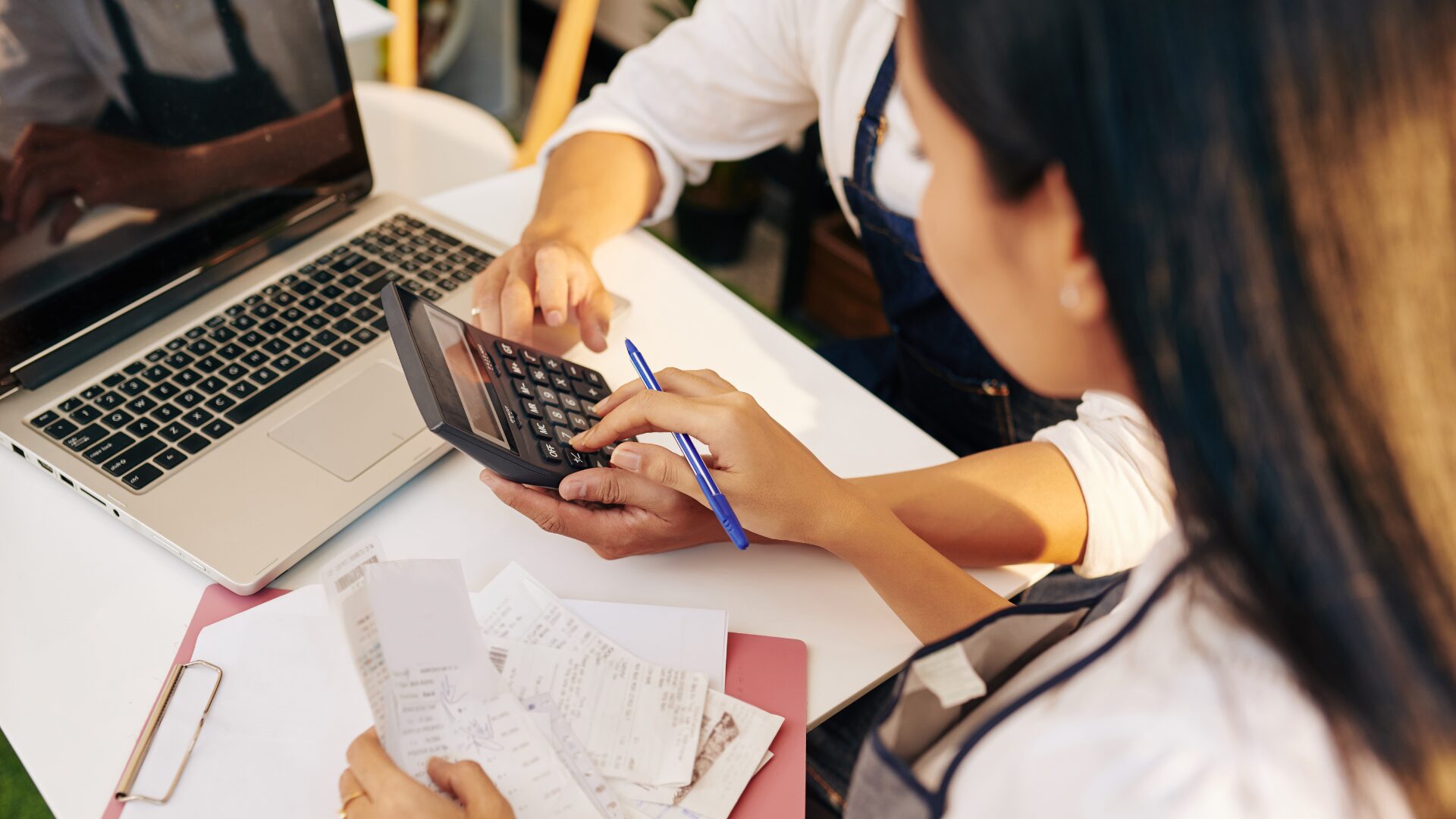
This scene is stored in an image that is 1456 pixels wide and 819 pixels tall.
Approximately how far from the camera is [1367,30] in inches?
12.1

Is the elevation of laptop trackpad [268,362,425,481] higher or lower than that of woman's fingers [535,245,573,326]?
lower

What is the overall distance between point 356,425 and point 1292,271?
1.98 feet

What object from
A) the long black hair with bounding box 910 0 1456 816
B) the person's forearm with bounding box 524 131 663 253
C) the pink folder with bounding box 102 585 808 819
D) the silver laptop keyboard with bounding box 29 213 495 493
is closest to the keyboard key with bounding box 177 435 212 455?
the silver laptop keyboard with bounding box 29 213 495 493

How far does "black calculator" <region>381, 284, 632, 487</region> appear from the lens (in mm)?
593

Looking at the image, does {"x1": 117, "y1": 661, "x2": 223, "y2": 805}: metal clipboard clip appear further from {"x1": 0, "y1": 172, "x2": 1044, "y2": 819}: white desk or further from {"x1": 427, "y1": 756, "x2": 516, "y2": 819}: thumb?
{"x1": 427, "y1": 756, "x2": 516, "y2": 819}: thumb

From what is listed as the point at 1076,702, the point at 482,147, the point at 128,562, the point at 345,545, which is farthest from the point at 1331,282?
the point at 482,147

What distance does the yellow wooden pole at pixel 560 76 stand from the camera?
1243mm

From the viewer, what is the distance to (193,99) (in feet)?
2.46

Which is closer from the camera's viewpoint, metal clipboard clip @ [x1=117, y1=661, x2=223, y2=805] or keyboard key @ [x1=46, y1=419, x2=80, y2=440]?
metal clipboard clip @ [x1=117, y1=661, x2=223, y2=805]

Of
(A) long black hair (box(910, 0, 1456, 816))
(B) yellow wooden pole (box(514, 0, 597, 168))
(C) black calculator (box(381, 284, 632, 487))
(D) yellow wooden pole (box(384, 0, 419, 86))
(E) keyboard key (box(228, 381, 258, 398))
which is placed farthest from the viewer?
(D) yellow wooden pole (box(384, 0, 419, 86))

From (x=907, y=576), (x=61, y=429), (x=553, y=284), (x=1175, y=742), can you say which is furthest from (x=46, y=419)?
(x=1175, y=742)

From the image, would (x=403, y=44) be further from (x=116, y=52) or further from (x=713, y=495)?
(x=713, y=495)

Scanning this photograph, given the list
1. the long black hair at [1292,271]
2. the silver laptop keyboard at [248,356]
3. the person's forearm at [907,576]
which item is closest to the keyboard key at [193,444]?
the silver laptop keyboard at [248,356]

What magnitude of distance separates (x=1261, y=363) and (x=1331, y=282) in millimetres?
35
